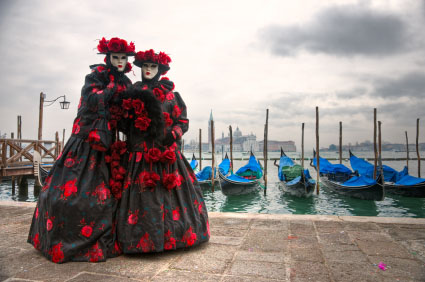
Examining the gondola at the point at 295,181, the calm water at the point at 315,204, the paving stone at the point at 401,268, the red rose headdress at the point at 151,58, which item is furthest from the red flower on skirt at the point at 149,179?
the gondola at the point at 295,181

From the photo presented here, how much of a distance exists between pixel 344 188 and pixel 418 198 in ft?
8.01

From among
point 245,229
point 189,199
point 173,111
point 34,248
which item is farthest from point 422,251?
point 34,248

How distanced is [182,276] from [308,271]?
69cm

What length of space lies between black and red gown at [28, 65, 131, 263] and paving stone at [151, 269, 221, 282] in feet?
1.47

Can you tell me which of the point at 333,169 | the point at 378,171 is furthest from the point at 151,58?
the point at 378,171

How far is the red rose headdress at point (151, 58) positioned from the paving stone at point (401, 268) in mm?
1917

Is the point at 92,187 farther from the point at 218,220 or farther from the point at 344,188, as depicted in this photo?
the point at 344,188

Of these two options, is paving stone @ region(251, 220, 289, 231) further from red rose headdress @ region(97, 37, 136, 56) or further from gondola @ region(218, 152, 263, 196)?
gondola @ region(218, 152, 263, 196)

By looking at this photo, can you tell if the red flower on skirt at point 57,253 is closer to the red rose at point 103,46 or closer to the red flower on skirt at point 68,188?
the red flower on skirt at point 68,188

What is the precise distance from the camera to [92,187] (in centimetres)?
193

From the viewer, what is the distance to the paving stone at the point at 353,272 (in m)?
1.52

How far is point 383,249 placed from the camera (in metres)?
2.01

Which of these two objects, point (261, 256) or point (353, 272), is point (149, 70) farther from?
point (353, 272)

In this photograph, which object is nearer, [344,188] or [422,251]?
[422,251]
